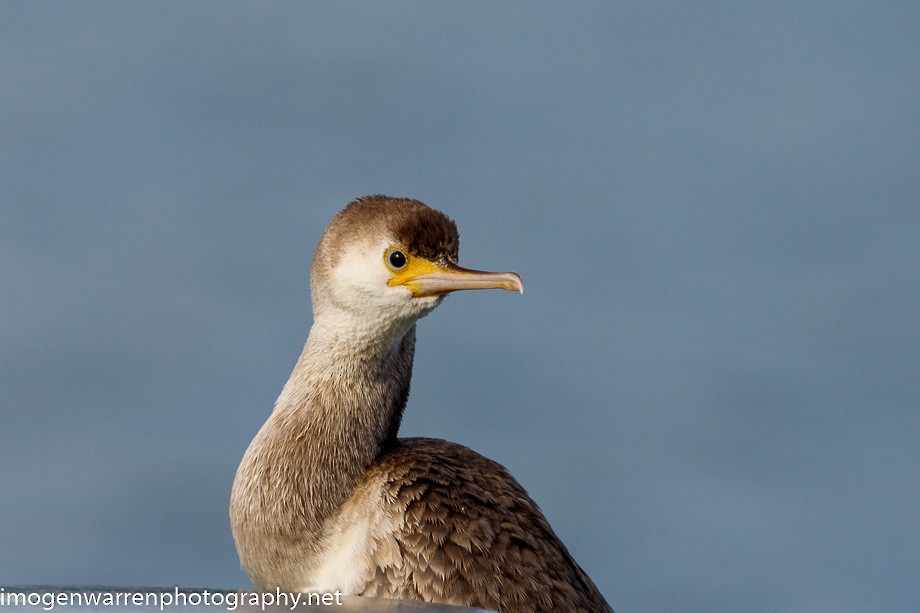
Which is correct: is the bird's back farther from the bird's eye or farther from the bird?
the bird's eye

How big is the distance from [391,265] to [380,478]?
110cm

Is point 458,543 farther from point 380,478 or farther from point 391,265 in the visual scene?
point 391,265

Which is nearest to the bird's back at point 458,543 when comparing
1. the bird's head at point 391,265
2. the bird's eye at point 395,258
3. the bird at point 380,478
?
the bird at point 380,478

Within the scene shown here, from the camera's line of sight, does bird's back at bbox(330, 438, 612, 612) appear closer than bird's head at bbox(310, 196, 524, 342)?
Yes

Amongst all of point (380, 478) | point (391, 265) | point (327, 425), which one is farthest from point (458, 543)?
point (391, 265)

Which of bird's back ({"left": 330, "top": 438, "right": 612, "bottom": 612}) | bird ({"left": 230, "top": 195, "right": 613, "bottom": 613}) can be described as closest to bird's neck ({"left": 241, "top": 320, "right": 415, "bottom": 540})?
bird ({"left": 230, "top": 195, "right": 613, "bottom": 613})

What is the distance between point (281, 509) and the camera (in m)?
7.43

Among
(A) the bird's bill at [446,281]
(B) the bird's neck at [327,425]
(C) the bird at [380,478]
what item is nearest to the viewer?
(C) the bird at [380,478]

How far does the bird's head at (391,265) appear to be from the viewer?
741cm

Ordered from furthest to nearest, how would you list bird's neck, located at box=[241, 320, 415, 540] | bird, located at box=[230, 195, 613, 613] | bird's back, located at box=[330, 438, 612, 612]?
bird's neck, located at box=[241, 320, 415, 540] → bird, located at box=[230, 195, 613, 613] → bird's back, located at box=[330, 438, 612, 612]

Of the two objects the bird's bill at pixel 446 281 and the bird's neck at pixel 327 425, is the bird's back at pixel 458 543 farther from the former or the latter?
the bird's bill at pixel 446 281

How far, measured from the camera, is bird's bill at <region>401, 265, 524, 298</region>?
24.1 ft

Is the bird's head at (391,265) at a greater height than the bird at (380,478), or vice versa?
the bird's head at (391,265)

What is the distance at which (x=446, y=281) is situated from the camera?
7395 millimetres
